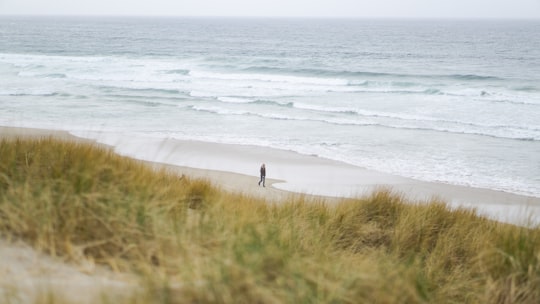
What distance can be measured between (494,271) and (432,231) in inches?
66.0

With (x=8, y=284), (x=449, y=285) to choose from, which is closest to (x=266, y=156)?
(x=449, y=285)

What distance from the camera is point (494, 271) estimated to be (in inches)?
204

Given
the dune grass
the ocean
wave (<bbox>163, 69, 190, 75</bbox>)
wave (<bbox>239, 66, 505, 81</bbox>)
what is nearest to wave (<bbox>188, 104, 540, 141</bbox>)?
the ocean

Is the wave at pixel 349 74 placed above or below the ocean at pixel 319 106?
above

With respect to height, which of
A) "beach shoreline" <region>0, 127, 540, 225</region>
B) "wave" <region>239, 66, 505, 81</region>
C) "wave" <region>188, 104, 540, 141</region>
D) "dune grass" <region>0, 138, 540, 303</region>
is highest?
Result: "dune grass" <region>0, 138, 540, 303</region>

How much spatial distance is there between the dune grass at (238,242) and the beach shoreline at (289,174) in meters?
8.02

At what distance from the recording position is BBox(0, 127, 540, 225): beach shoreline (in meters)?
16.1

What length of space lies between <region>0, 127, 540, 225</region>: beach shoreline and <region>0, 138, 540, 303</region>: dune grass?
8021 mm

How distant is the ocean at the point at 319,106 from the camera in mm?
22094

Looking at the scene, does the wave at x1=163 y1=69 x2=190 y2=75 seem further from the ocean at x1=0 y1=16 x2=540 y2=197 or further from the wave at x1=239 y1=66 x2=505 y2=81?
the wave at x1=239 y1=66 x2=505 y2=81

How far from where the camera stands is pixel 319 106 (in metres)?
34.3

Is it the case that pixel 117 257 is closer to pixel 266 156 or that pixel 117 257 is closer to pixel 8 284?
pixel 8 284

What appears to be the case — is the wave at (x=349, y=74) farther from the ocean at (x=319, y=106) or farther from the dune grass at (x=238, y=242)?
the dune grass at (x=238, y=242)

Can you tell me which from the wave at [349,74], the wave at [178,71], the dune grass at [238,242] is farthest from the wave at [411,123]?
the dune grass at [238,242]
